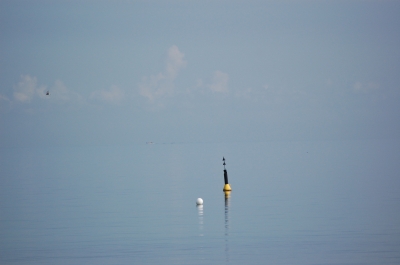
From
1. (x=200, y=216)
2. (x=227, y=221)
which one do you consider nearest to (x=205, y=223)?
(x=227, y=221)

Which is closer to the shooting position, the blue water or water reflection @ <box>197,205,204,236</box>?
the blue water

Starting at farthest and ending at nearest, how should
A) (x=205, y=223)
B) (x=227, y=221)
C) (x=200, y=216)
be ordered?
1. (x=200, y=216)
2. (x=227, y=221)
3. (x=205, y=223)

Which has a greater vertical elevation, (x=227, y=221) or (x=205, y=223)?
(x=227, y=221)

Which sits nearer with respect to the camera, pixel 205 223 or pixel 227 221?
pixel 205 223

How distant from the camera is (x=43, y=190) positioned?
61.2 m

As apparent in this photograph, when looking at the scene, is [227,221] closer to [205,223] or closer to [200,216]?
[205,223]

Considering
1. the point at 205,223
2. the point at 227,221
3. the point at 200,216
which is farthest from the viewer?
the point at 200,216

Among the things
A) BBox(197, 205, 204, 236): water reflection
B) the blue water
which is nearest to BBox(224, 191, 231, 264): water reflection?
the blue water

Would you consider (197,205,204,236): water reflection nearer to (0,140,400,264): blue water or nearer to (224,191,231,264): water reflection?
(0,140,400,264): blue water

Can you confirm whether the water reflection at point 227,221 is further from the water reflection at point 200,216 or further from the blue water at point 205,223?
the water reflection at point 200,216

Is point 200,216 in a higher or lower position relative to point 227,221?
→ higher

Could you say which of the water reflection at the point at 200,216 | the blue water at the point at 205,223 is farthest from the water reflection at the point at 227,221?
the water reflection at the point at 200,216

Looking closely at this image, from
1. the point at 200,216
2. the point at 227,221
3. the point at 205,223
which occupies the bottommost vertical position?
the point at 205,223

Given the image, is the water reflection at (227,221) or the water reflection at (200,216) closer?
the water reflection at (227,221)
